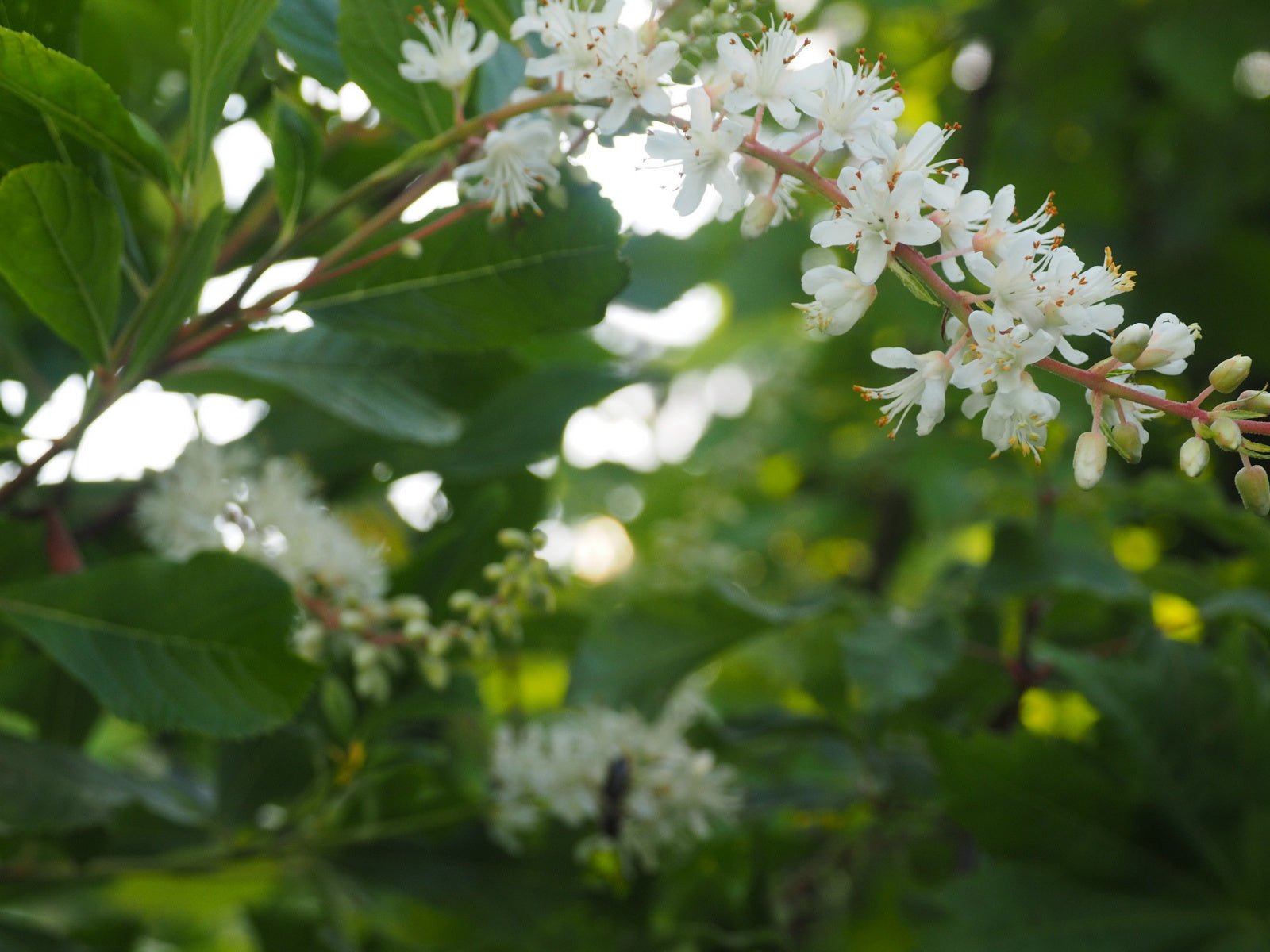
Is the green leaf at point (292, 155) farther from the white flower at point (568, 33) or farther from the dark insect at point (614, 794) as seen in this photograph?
the dark insect at point (614, 794)

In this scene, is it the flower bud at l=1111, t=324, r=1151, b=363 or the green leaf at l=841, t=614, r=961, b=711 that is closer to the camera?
the flower bud at l=1111, t=324, r=1151, b=363

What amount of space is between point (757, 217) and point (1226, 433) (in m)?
0.35

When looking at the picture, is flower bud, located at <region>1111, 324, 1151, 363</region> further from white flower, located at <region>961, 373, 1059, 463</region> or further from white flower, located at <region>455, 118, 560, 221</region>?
white flower, located at <region>455, 118, 560, 221</region>

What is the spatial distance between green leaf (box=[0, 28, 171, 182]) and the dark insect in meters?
0.87

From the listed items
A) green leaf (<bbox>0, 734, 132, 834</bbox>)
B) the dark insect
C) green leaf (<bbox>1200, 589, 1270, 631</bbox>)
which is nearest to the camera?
green leaf (<bbox>0, 734, 132, 834</bbox>)

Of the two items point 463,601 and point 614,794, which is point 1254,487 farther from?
point 614,794

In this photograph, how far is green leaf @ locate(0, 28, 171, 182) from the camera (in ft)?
2.74

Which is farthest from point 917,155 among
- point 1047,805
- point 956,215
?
point 1047,805

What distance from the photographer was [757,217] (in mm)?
867

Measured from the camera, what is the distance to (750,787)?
1756 mm

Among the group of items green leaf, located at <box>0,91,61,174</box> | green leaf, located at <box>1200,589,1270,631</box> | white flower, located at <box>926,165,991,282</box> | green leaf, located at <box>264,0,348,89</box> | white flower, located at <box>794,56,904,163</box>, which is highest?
green leaf, located at <box>264,0,348,89</box>

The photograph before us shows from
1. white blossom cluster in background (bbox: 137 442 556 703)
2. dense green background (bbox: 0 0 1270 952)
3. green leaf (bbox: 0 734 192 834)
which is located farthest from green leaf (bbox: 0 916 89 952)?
white blossom cluster in background (bbox: 137 442 556 703)

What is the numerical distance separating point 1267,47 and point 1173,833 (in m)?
1.93

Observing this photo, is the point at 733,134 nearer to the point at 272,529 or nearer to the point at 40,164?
the point at 40,164
